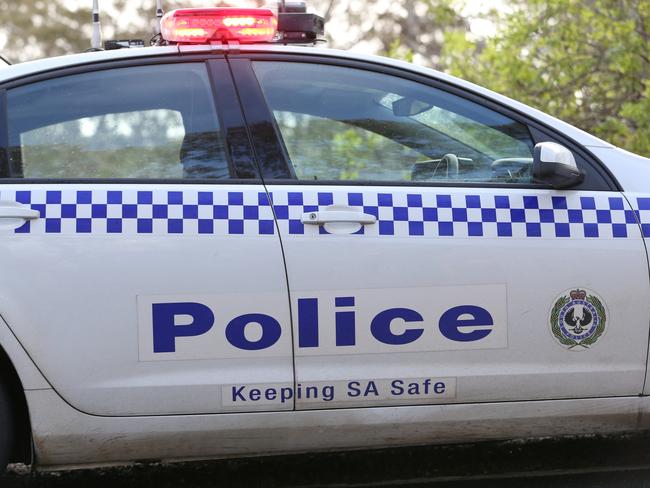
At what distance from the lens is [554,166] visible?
10.4ft

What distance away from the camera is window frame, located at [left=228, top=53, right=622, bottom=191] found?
3.18 meters

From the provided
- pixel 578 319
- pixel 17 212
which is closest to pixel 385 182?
pixel 578 319

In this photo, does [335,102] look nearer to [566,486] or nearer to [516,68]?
[566,486]

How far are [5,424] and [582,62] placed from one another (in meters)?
5.33

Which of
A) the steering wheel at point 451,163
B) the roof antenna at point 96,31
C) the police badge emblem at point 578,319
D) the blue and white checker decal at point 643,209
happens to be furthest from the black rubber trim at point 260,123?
the blue and white checker decal at point 643,209

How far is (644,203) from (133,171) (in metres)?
1.53

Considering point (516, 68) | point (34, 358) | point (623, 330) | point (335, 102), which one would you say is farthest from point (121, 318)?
point (516, 68)

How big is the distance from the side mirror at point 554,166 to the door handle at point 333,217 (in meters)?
0.53

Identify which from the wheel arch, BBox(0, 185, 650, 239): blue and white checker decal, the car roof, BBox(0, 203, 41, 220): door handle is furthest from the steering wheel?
the wheel arch

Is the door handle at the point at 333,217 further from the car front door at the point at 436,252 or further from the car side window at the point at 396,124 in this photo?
the car side window at the point at 396,124

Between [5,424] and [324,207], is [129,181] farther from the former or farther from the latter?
[5,424]

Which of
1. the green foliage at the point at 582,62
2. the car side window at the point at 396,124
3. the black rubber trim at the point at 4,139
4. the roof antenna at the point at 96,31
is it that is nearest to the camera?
the black rubber trim at the point at 4,139

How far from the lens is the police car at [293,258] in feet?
9.83

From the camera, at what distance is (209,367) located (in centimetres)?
303
